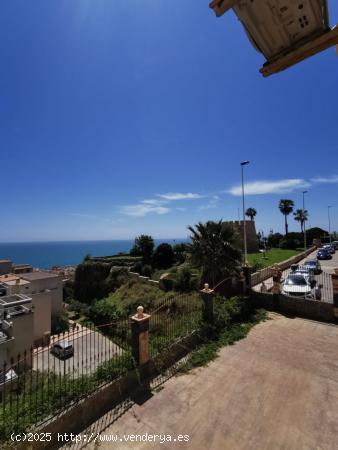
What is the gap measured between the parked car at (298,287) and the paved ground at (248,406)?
5176 mm

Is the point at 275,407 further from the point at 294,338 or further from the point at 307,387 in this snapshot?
the point at 294,338

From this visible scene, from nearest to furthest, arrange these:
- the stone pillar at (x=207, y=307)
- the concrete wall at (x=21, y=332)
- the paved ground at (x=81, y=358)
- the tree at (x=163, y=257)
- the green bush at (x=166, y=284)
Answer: the paved ground at (x=81, y=358)
the stone pillar at (x=207, y=307)
the concrete wall at (x=21, y=332)
the green bush at (x=166, y=284)
the tree at (x=163, y=257)

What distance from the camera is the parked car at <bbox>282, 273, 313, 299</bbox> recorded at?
1339 cm

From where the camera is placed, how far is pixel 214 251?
45.9ft

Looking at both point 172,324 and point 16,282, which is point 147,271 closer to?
point 16,282

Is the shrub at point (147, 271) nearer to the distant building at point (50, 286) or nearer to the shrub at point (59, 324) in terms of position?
the distant building at point (50, 286)

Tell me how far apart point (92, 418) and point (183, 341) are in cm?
350

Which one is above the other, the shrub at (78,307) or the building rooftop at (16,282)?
the building rooftop at (16,282)

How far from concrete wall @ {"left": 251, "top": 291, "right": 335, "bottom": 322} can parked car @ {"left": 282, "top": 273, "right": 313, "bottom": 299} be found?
1.56 metres

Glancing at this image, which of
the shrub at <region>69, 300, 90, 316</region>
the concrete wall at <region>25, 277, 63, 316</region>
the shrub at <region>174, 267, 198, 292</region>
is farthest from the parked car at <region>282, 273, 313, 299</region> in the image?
the shrub at <region>69, 300, 90, 316</region>

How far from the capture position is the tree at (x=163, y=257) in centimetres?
3819

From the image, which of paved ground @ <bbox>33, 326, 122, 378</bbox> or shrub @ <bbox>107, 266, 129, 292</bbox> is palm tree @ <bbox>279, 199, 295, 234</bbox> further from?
paved ground @ <bbox>33, 326, 122, 378</bbox>

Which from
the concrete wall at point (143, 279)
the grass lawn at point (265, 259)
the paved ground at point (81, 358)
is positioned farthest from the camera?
the concrete wall at point (143, 279)

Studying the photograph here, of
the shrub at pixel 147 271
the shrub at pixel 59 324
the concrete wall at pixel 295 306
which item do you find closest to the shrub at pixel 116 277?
the shrub at pixel 147 271
